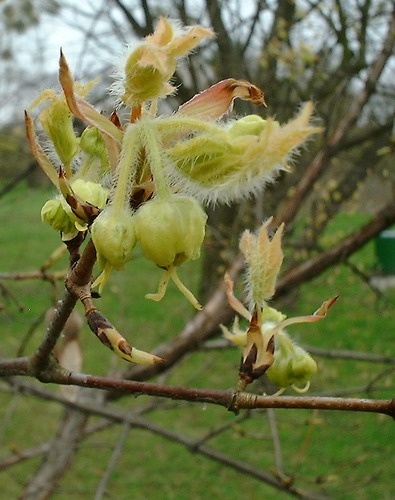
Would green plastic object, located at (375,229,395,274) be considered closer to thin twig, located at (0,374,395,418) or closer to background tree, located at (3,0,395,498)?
background tree, located at (3,0,395,498)

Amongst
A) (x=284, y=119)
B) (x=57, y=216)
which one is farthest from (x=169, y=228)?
(x=284, y=119)

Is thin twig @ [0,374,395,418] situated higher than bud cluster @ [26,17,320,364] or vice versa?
bud cluster @ [26,17,320,364]

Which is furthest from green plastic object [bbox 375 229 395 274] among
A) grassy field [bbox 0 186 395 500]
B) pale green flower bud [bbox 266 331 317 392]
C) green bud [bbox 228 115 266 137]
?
green bud [bbox 228 115 266 137]

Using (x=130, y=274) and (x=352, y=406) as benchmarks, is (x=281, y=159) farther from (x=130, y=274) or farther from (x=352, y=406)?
(x=130, y=274)

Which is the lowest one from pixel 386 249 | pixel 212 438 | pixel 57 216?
pixel 386 249

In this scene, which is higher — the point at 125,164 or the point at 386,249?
the point at 125,164

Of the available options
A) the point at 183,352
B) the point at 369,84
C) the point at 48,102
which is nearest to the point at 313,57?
the point at 369,84

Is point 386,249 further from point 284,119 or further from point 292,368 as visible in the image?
point 292,368
